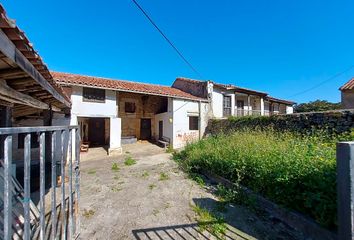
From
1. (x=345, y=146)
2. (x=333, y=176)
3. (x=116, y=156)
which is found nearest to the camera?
(x=345, y=146)

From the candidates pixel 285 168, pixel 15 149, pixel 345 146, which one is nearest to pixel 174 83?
pixel 15 149

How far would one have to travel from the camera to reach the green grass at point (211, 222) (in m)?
3.85

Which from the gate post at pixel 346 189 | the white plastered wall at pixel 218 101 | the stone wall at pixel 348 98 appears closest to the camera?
the gate post at pixel 346 189

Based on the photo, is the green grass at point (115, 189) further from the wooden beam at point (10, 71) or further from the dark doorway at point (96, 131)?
the dark doorway at point (96, 131)

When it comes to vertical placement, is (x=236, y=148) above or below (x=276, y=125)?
below

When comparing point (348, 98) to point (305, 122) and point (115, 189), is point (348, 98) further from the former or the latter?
point (115, 189)

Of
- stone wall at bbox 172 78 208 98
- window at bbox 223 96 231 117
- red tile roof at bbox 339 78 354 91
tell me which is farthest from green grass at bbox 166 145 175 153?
red tile roof at bbox 339 78 354 91

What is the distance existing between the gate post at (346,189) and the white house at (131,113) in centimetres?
1196

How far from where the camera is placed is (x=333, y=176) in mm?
3564

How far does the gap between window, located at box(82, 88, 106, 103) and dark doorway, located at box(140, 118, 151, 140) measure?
5421mm

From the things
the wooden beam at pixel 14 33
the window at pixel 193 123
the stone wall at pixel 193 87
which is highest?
the stone wall at pixel 193 87

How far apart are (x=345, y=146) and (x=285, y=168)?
2173 millimetres

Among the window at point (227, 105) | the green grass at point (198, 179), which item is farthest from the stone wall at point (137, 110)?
the green grass at point (198, 179)

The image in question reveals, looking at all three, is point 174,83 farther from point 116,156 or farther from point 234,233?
point 234,233
